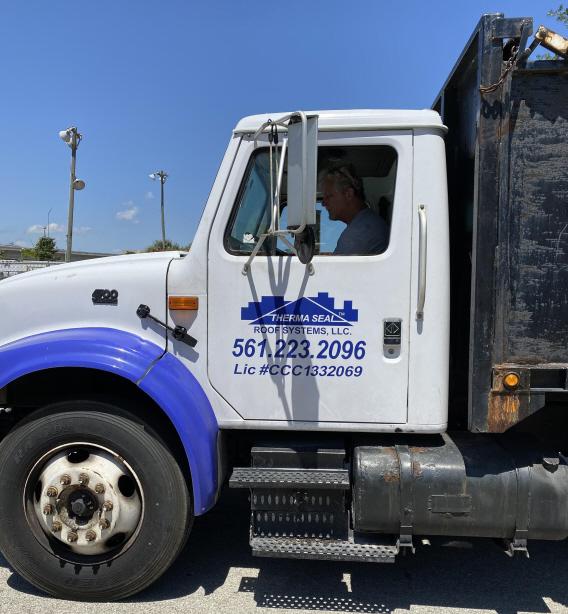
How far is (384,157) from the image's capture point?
2.70 m

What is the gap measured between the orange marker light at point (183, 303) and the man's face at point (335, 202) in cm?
88

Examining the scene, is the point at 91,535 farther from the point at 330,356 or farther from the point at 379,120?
the point at 379,120

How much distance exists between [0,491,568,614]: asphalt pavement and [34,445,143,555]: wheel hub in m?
0.38

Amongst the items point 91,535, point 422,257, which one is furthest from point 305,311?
point 91,535

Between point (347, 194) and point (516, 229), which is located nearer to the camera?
point (516, 229)

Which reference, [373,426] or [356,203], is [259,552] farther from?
[356,203]

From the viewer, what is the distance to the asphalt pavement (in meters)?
2.81

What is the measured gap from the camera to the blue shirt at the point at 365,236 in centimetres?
268

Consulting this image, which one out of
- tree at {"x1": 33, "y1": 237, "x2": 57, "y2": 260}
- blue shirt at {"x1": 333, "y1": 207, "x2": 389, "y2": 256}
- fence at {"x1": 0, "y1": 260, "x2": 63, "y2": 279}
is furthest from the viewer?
tree at {"x1": 33, "y1": 237, "x2": 57, "y2": 260}

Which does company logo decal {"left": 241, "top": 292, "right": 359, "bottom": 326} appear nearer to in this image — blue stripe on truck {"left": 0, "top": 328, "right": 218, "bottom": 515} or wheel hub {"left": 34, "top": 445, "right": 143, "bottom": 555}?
blue stripe on truck {"left": 0, "top": 328, "right": 218, "bottom": 515}

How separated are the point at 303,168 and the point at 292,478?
59.0 inches

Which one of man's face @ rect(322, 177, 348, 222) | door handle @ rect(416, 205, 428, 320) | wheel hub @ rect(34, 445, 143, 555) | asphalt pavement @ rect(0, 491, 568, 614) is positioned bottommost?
asphalt pavement @ rect(0, 491, 568, 614)

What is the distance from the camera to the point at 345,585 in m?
2.97

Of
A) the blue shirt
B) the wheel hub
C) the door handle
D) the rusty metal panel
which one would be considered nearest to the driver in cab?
the blue shirt
